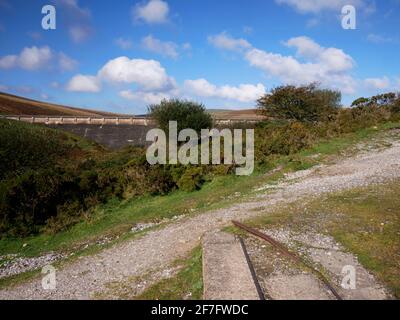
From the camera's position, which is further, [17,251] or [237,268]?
[17,251]

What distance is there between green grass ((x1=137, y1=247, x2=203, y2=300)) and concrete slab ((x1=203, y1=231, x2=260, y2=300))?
0.21 meters

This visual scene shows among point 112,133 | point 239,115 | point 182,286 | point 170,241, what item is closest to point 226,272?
point 182,286

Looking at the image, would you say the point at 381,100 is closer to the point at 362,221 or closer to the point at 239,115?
the point at 362,221

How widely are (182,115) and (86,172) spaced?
12951mm

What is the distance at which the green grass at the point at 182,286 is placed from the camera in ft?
20.1

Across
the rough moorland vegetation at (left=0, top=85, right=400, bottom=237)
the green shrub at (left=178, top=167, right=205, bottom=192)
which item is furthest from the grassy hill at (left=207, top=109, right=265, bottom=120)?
the green shrub at (left=178, top=167, right=205, bottom=192)

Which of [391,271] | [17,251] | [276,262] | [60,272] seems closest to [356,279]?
[391,271]

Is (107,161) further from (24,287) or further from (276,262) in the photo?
(276,262)

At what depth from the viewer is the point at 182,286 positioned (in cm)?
644

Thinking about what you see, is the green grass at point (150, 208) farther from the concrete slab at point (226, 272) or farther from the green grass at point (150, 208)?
the concrete slab at point (226, 272)

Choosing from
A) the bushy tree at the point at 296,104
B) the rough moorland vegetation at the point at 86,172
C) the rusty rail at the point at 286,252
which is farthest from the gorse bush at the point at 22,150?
the bushy tree at the point at 296,104

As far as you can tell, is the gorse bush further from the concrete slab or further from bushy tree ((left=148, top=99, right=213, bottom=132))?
the concrete slab
